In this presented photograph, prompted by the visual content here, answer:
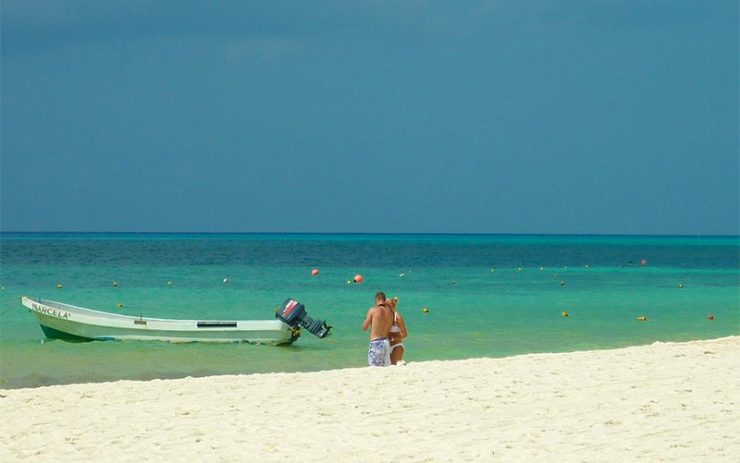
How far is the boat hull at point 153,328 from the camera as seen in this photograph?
20219mm

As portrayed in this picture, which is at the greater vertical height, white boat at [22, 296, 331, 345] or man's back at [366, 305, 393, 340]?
white boat at [22, 296, 331, 345]

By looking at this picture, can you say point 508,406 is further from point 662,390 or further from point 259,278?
point 259,278

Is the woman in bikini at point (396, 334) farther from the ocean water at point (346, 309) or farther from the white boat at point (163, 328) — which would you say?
the white boat at point (163, 328)

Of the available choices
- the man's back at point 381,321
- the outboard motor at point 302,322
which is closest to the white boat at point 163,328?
the outboard motor at point 302,322

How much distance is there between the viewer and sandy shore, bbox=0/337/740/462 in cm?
848

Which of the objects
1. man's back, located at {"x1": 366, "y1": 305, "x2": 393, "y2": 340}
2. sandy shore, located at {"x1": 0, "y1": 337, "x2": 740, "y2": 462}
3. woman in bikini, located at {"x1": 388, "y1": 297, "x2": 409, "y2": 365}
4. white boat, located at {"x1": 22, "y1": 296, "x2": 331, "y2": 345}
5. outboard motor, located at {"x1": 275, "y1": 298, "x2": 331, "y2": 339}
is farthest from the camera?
white boat, located at {"x1": 22, "y1": 296, "x2": 331, "y2": 345}

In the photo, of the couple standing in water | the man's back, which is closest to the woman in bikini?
the couple standing in water

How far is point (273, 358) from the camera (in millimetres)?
18594

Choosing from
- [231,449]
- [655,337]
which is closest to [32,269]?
[655,337]

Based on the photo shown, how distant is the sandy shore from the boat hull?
7.20 meters

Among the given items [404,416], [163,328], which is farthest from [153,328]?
[404,416]

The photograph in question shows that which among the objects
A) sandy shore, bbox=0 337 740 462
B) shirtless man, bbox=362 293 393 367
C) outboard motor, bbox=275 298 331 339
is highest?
outboard motor, bbox=275 298 331 339

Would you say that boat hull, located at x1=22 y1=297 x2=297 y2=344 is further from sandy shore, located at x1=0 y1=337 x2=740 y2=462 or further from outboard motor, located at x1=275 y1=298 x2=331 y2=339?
sandy shore, located at x1=0 y1=337 x2=740 y2=462

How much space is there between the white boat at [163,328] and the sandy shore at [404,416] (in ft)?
23.2
